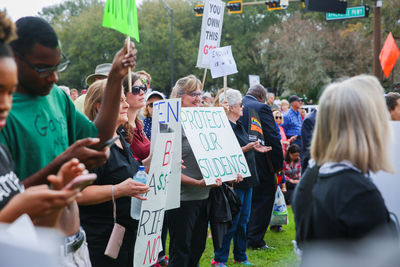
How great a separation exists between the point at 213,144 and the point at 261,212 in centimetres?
226

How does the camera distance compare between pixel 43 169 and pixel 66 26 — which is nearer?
pixel 43 169

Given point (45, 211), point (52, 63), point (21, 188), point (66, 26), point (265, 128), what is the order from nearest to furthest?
point (45, 211), point (21, 188), point (52, 63), point (265, 128), point (66, 26)

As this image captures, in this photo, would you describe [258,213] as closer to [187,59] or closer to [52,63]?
[52,63]

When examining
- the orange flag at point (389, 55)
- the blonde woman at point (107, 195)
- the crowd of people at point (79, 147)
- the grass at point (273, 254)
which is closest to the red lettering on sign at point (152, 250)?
the blonde woman at point (107, 195)

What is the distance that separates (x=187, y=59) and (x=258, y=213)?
34210 millimetres

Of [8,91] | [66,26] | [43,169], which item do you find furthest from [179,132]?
[66,26]

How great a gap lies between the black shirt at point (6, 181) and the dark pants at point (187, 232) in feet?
9.40

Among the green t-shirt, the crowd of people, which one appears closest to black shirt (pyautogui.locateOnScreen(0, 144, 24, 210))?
the crowd of people

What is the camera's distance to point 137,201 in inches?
146

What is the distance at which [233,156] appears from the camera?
17.2 feet

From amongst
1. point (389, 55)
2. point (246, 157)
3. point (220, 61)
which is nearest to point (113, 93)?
point (246, 157)

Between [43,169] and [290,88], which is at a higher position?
[43,169]

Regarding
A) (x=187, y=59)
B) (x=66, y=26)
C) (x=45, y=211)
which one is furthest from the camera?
(x=66, y=26)

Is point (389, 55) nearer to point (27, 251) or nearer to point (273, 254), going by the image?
point (273, 254)
